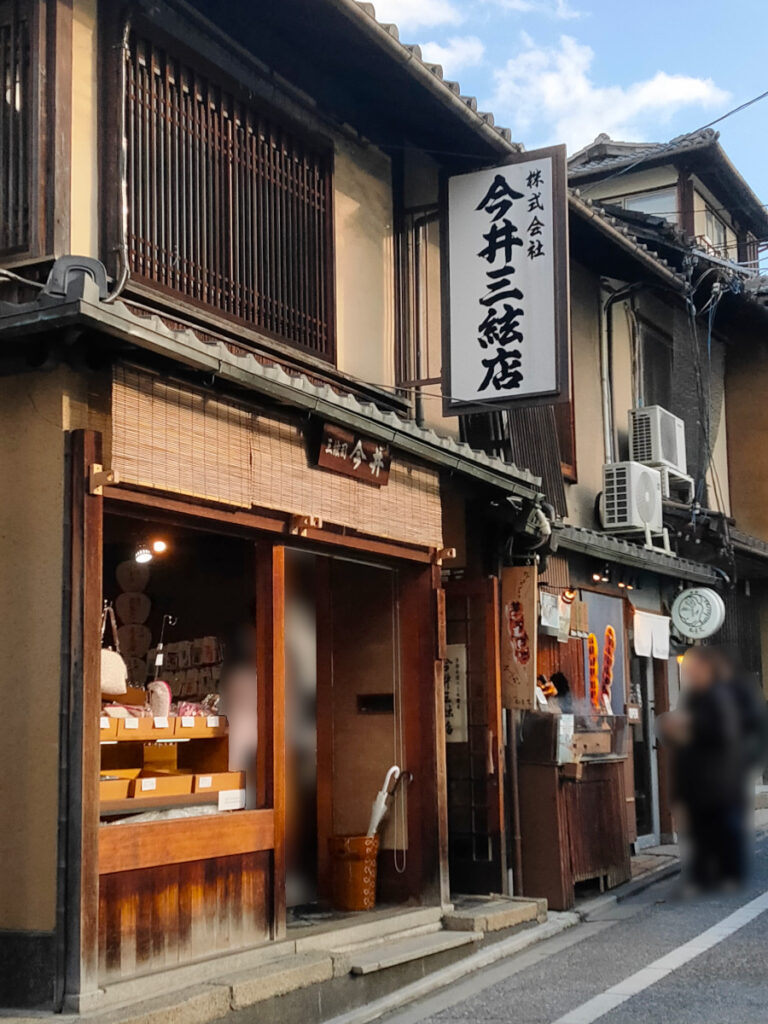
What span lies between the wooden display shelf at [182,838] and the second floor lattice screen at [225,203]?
4424mm

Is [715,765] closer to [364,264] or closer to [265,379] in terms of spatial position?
[265,379]

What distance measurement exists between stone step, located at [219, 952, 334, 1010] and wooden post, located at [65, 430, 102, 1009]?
3.85ft

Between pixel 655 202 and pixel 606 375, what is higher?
pixel 655 202

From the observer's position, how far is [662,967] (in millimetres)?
11141

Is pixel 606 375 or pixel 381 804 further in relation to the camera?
pixel 606 375

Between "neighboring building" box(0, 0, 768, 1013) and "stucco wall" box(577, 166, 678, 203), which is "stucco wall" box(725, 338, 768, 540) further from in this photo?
"neighboring building" box(0, 0, 768, 1013)

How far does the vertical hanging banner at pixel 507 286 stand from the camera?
12.0 metres

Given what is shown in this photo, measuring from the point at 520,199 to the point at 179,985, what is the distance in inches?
321

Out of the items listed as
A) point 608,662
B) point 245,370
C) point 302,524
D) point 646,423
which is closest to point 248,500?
point 302,524

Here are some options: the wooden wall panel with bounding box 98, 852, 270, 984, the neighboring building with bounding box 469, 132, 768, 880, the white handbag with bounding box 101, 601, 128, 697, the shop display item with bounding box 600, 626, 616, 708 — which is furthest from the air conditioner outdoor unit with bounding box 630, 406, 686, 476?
the white handbag with bounding box 101, 601, 128, 697

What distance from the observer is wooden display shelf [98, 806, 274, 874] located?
879cm

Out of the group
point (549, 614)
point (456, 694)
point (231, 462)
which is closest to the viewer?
point (231, 462)

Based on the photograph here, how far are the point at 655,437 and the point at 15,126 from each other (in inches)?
538

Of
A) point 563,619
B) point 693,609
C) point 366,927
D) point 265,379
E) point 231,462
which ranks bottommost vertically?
point 366,927
